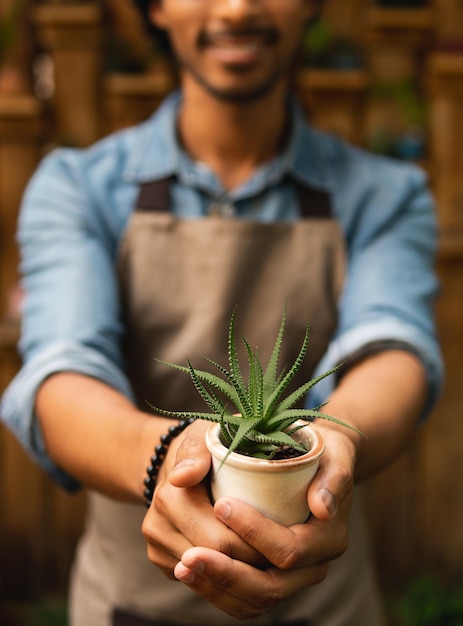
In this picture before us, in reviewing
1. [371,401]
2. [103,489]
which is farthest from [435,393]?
[103,489]

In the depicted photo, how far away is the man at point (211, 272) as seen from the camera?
145 cm

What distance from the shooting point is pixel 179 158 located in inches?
71.0

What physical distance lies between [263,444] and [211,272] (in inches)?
33.6

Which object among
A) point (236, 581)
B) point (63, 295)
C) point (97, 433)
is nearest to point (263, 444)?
point (236, 581)

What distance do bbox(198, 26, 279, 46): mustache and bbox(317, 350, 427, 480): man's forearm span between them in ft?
2.23

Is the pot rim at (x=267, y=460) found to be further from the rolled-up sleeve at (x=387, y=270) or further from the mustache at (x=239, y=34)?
the mustache at (x=239, y=34)

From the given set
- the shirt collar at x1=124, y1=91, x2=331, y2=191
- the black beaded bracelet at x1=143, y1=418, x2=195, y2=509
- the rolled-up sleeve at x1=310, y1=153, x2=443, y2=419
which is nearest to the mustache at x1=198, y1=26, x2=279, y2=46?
the shirt collar at x1=124, y1=91, x2=331, y2=191

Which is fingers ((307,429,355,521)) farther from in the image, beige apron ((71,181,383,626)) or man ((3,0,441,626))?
beige apron ((71,181,383,626))

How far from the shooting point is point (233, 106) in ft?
5.77

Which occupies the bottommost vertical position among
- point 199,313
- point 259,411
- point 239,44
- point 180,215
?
point 199,313

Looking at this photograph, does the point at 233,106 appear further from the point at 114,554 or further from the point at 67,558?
the point at 67,558

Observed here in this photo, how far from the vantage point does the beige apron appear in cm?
168

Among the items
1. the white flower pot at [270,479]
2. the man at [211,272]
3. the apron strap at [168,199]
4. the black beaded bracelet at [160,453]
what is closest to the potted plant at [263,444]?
the white flower pot at [270,479]

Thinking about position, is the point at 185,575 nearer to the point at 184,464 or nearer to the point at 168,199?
the point at 184,464
